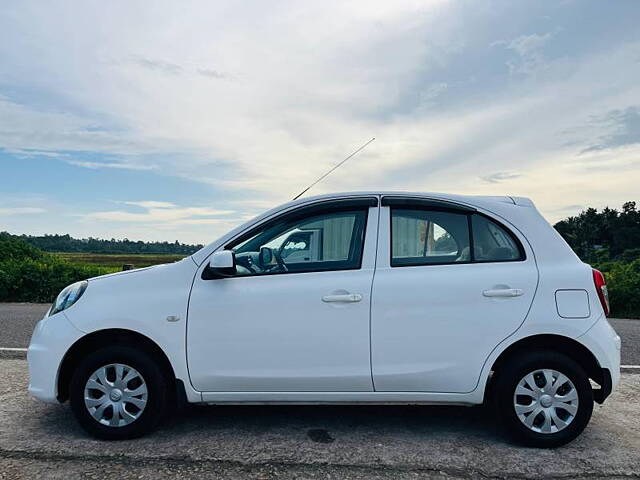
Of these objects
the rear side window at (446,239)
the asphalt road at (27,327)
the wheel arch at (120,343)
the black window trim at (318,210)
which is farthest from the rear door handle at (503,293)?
the asphalt road at (27,327)

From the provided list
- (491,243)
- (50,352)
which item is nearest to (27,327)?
(50,352)

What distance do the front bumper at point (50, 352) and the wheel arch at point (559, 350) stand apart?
9.64ft

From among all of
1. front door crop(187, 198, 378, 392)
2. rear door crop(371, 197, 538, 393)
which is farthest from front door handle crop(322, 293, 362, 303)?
rear door crop(371, 197, 538, 393)

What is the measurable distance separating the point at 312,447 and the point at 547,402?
1618 millimetres

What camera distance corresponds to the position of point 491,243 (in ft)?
12.3

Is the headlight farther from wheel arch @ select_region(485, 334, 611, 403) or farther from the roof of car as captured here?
wheel arch @ select_region(485, 334, 611, 403)

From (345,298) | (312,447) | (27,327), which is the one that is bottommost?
(312,447)

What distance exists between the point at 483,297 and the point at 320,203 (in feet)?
4.33

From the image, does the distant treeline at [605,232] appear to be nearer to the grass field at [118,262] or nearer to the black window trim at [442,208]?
the grass field at [118,262]

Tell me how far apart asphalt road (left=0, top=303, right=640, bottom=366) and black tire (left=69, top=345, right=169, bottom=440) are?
3639 mm

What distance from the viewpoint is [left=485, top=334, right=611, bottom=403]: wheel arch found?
360 centimetres

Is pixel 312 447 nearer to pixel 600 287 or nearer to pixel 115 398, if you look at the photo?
pixel 115 398

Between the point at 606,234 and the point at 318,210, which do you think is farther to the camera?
the point at 606,234

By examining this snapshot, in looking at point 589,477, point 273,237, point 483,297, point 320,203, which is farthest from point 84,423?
point 589,477
